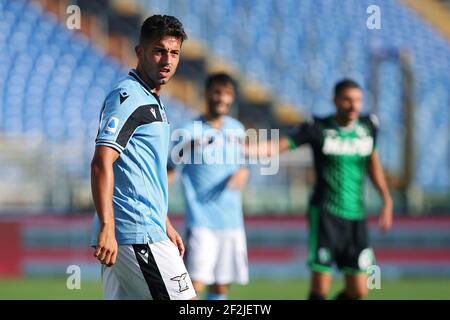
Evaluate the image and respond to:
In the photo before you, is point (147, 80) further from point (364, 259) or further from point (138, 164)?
point (364, 259)

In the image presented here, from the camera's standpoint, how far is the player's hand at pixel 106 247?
158 inches

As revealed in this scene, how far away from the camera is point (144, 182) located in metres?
4.44

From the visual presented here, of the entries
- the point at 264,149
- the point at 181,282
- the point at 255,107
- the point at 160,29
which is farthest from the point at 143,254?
the point at 255,107

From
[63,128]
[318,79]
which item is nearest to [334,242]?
[63,128]

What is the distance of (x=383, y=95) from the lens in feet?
51.0

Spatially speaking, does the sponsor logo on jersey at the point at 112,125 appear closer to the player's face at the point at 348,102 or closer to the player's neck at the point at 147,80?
the player's neck at the point at 147,80

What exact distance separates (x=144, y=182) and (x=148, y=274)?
42 centimetres

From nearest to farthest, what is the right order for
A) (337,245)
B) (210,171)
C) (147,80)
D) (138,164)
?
(138,164)
(147,80)
(337,245)
(210,171)

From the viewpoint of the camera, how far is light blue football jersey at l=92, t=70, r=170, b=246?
434cm

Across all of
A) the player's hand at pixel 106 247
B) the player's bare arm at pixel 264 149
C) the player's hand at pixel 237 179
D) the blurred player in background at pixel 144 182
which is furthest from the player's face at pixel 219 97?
the player's hand at pixel 106 247

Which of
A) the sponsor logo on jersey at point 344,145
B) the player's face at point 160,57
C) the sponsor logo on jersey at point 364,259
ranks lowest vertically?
the sponsor logo on jersey at point 364,259

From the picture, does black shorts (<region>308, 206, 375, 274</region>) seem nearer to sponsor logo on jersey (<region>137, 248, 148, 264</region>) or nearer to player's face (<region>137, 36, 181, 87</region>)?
sponsor logo on jersey (<region>137, 248, 148, 264</region>)
